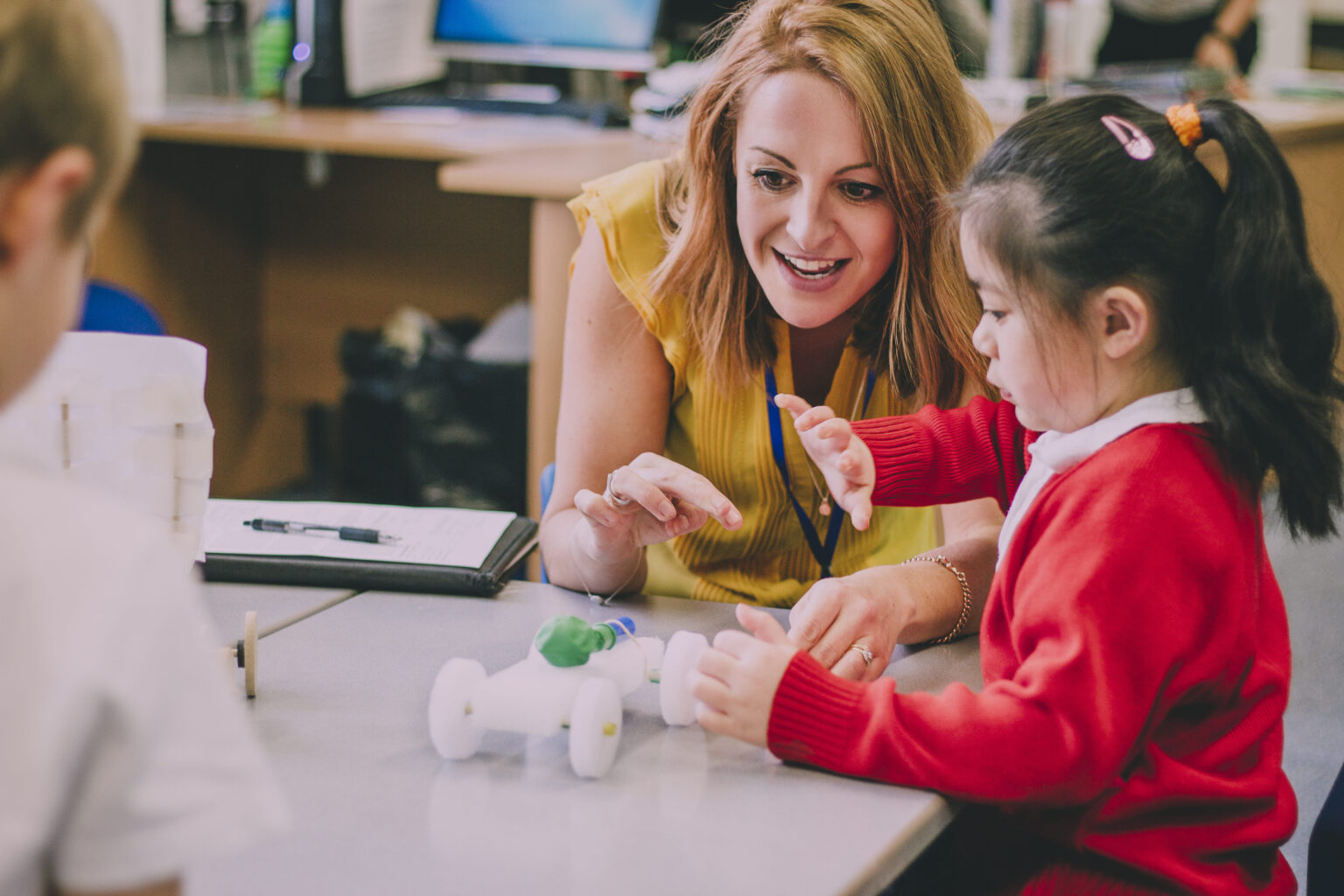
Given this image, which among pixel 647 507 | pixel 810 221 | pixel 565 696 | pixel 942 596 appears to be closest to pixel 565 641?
pixel 565 696

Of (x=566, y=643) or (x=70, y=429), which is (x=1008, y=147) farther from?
(x=70, y=429)

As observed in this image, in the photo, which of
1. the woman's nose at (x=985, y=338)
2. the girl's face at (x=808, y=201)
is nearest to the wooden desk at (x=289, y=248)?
the girl's face at (x=808, y=201)

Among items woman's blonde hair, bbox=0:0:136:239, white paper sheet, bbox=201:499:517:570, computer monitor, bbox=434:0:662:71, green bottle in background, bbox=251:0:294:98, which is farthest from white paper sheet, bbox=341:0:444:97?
woman's blonde hair, bbox=0:0:136:239

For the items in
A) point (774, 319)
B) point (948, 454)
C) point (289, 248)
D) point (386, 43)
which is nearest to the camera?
point (948, 454)

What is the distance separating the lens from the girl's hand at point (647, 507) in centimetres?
101

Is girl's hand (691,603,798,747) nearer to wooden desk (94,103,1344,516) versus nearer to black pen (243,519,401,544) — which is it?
black pen (243,519,401,544)

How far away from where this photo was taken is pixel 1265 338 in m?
0.80

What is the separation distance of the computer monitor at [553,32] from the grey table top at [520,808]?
210 centimetres

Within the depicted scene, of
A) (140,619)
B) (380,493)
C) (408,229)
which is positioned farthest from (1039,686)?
(408,229)

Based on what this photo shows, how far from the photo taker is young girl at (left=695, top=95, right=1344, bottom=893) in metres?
0.76

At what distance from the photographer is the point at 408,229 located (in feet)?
10.1

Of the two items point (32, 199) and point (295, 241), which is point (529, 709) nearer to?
point (32, 199)

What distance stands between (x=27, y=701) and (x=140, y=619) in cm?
4

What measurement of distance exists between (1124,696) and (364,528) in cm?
67
